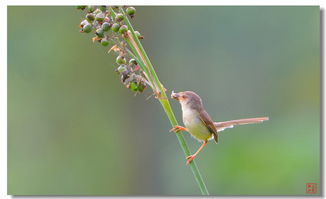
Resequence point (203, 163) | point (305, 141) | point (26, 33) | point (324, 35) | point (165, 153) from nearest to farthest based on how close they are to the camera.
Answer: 1. point (324, 35)
2. point (305, 141)
3. point (203, 163)
4. point (26, 33)
5. point (165, 153)

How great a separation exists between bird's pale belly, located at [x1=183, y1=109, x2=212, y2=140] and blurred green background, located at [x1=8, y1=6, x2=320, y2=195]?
1.44 metres

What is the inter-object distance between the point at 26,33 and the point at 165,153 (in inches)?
77.1

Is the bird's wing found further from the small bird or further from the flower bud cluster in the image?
the flower bud cluster

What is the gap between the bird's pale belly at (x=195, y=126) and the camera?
8.73 ft

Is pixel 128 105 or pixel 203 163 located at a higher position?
pixel 128 105

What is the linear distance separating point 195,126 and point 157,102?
2836mm

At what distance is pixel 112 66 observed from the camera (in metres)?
5.60

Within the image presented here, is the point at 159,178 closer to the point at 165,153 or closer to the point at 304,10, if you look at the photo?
the point at 165,153

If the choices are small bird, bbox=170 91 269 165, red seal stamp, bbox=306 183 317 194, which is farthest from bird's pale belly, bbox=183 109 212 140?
red seal stamp, bbox=306 183 317 194

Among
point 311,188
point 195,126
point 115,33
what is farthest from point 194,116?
point 311,188

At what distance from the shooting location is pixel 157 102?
5.51 metres

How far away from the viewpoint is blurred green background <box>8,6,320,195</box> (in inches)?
178

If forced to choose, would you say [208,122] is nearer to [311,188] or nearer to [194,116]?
[194,116]

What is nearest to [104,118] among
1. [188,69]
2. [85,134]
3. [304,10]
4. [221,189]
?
[85,134]
